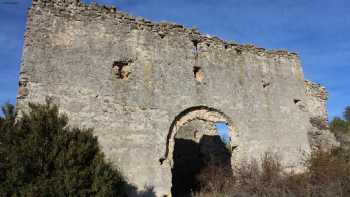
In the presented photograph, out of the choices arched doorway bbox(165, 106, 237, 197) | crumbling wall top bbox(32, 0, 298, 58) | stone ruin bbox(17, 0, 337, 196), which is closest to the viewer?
stone ruin bbox(17, 0, 337, 196)

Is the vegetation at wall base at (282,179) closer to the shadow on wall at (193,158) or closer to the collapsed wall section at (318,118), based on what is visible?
the collapsed wall section at (318,118)

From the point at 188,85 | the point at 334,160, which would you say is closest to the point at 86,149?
the point at 188,85

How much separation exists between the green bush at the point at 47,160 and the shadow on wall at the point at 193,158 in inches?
298

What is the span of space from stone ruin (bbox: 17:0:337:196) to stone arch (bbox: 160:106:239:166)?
0.10ft

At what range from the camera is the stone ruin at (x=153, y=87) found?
27.7 feet

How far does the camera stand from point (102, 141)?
8430 millimetres

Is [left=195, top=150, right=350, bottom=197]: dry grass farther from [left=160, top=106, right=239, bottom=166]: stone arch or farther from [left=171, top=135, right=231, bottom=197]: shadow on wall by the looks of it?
[left=171, top=135, right=231, bottom=197]: shadow on wall

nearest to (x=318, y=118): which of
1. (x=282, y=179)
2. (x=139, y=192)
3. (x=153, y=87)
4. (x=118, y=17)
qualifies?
(x=282, y=179)

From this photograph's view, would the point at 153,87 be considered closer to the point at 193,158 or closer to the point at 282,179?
the point at 282,179

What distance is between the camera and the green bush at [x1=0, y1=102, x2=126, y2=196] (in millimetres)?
5512

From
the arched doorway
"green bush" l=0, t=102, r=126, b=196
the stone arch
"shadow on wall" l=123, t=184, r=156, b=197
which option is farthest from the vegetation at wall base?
"green bush" l=0, t=102, r=126, b=196

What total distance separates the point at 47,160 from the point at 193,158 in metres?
10.2

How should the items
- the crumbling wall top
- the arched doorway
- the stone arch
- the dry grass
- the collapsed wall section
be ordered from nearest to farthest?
1. the dry grass
2. the crumbling wall top
3. the stone arch
4. the collapsed wall section
5. the arched doorway

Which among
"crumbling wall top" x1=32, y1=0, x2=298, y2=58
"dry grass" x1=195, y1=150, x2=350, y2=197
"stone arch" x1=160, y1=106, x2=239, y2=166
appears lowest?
"dry grass" x1=195, y1=150, x2=350, y2=197
